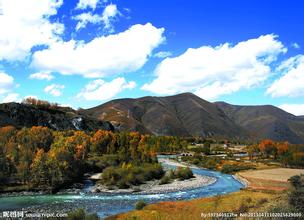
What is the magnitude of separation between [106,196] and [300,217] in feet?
197

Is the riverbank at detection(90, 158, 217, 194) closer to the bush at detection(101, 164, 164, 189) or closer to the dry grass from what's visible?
the bush at detection(101, 164, 164, 189)

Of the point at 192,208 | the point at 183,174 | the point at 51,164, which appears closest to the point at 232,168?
the point at 183,174

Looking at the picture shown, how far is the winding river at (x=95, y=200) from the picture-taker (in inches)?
2820

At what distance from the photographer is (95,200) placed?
270 feet

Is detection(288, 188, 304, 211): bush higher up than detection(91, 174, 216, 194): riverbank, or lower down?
higher up

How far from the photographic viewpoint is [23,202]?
78.9 metres

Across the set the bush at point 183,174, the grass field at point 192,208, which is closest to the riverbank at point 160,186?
the bush at point 183,174

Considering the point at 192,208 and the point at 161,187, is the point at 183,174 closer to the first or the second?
the point at 161,187

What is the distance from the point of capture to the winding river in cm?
7162

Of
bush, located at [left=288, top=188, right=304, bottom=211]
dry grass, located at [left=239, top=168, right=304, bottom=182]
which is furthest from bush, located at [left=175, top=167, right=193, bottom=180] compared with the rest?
bush, located at [left=288, top=188, right=304, bottom=211]

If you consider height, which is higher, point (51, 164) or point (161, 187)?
point (51, 164)

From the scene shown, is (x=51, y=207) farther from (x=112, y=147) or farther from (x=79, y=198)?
(x=112, y=147)

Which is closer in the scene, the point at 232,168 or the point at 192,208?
the point at 192,208

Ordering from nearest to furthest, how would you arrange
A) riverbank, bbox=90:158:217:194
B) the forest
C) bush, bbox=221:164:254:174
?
riverbank, bbox=90:158:217:194, the forest, bush, bbox=221:164:254:174
